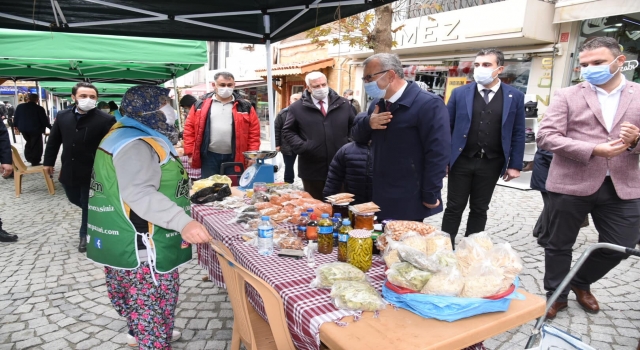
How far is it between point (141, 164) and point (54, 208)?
19.6 feet

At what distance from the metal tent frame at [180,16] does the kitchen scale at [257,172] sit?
149 cm

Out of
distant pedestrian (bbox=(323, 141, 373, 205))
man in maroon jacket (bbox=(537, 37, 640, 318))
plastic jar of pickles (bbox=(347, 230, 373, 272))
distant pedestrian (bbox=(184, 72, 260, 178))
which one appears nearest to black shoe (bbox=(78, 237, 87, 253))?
distant pedestrian (bbox=(184, 72, 260, 178))

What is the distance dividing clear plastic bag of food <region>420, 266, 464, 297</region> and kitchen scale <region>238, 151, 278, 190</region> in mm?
2692

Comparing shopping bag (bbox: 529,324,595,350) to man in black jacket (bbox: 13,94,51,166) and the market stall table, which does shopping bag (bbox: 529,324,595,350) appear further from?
man in black jacket (bbox: 13,94,51,166)

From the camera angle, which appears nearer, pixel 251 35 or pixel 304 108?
pixel 304 108

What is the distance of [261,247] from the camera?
7.16 ft

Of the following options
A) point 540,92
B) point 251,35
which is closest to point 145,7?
point 251,35

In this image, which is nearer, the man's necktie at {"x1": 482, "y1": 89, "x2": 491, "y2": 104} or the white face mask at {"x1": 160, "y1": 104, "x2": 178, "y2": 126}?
the white face mask at {"x1": 160, "y1": 104, "x2": 178, "y2": 126}

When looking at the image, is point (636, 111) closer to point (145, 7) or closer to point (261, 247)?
point (261, 247)

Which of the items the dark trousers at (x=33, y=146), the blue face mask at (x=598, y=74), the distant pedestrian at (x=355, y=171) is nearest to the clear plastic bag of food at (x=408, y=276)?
the distant pedestrian at (x=355, y=171)

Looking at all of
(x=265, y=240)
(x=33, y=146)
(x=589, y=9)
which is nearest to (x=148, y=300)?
(x=265, y=240)

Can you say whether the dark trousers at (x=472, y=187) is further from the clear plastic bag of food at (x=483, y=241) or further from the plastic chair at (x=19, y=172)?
the plastic chair at (x=19, y=172)

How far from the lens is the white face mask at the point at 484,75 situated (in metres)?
3.71

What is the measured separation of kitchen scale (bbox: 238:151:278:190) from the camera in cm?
401
